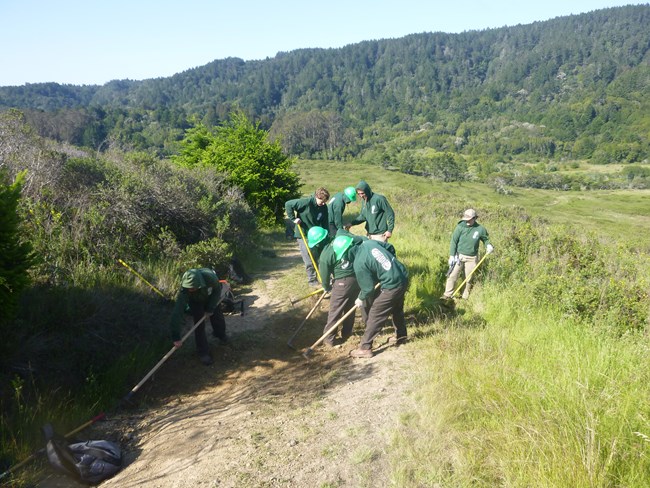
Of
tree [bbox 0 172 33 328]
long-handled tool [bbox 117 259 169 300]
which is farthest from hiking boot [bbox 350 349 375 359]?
tree [bbox 0 172 33 328]

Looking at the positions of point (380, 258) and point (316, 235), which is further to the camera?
point (316, 235)

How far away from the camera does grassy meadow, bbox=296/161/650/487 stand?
279 centimetres

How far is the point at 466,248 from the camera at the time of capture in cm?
753

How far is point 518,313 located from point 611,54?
244 metres

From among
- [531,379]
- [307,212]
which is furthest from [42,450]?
[307,212]

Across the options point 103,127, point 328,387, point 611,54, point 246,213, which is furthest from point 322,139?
point 611,54

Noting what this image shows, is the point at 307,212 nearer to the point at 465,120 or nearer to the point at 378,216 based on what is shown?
the point at 378,216

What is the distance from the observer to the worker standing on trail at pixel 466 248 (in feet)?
24.5

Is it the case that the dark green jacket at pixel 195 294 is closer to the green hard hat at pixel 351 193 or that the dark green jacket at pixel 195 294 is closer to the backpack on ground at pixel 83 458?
the backpack on ground at pixel 83 458

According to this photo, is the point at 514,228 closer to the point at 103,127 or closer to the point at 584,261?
the point at 584,261

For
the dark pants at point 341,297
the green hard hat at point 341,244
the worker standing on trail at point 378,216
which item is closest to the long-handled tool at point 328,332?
the dark pants at point 341,297

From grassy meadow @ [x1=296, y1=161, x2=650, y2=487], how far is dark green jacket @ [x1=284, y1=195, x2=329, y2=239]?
7.04 feet

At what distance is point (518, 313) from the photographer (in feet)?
19.5

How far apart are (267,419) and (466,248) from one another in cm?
495
